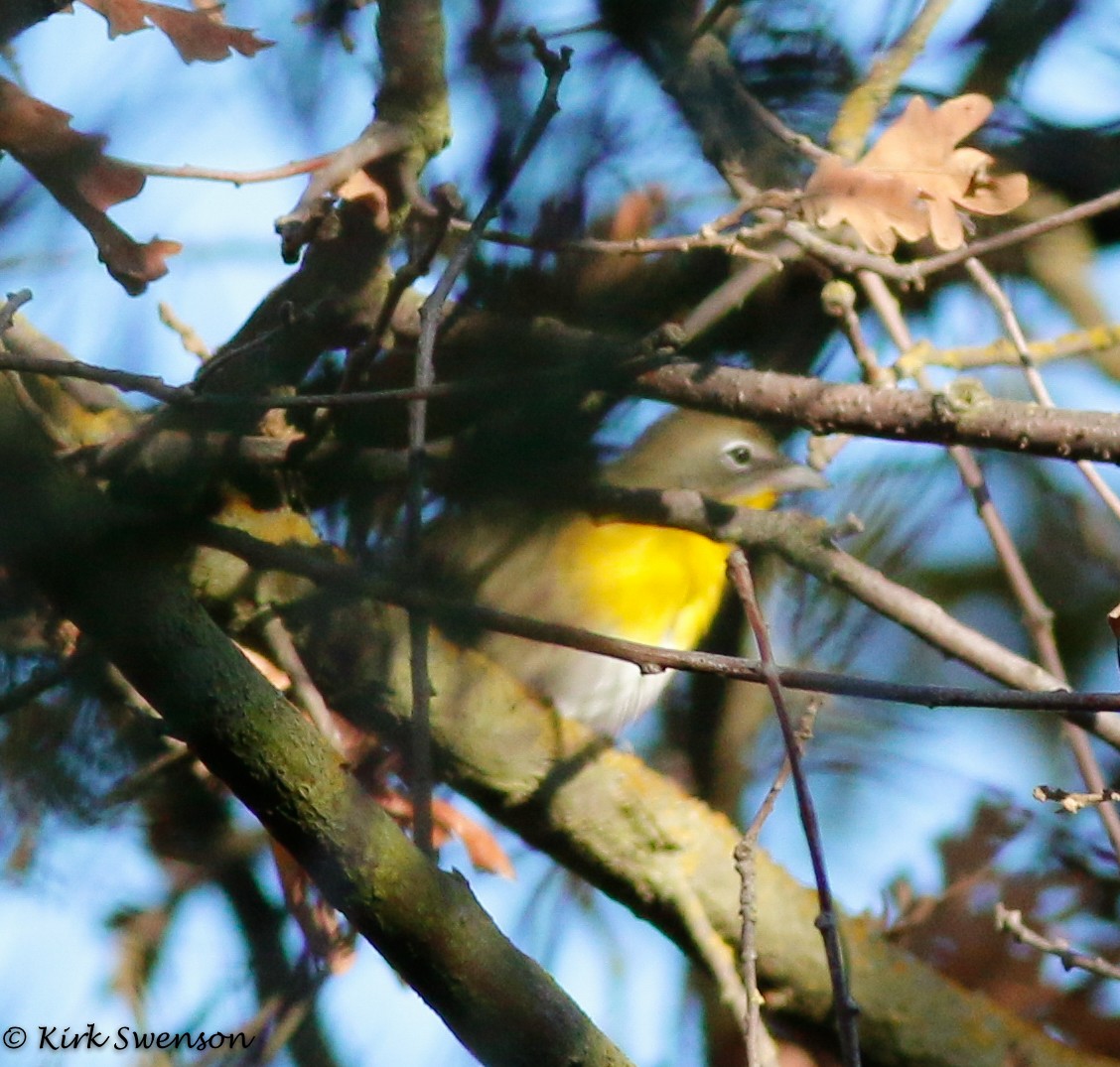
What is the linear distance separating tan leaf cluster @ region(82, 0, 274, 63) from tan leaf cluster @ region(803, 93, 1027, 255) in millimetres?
791

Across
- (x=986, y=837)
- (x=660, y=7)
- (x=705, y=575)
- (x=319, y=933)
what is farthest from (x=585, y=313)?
(x=986, y=837)

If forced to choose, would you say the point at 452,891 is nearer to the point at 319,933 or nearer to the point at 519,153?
the point at 319,933

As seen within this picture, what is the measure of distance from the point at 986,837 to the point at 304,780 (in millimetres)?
2200

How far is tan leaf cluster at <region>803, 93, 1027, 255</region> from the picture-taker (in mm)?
1652

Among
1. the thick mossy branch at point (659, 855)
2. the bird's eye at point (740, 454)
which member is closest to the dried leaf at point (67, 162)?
the thick mossy branch at point (659, 855)

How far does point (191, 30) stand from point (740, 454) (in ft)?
8.27

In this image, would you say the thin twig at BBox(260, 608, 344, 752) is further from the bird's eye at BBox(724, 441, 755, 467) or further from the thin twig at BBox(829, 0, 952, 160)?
the bird's eye at BBox(724, 441, 755, 467)

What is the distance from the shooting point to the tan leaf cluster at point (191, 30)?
41.4 inches

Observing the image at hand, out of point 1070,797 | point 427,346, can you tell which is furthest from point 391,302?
point 1070,797

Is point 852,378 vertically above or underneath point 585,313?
above

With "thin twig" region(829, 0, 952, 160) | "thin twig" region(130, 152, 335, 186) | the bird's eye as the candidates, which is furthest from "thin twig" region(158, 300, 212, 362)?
the bird's eye

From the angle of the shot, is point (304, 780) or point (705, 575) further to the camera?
point (705, 575)

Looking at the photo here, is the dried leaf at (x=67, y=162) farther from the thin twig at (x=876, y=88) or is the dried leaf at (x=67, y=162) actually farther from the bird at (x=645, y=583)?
the thin twig at (x=876, y=88)

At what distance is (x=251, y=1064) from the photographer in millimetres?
1781
